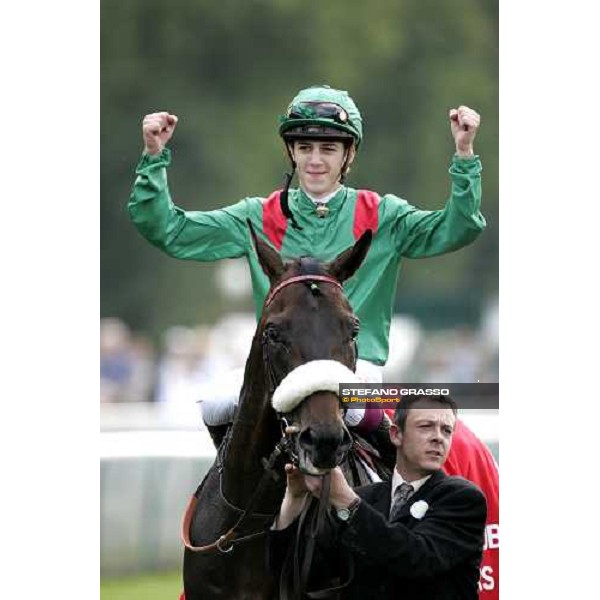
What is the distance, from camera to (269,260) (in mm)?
3568

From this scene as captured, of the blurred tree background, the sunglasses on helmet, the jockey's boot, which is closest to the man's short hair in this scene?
the jockey's boot

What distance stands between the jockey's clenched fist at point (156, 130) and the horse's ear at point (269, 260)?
44 cm

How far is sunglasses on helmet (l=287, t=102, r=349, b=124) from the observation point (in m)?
3.93

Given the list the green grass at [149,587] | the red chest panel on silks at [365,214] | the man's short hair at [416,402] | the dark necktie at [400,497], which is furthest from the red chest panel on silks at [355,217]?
the green grass at [149,587]

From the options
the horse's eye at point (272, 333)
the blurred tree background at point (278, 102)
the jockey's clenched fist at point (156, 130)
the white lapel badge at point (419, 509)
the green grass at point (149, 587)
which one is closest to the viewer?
the white lapel badge at point (419, 509)

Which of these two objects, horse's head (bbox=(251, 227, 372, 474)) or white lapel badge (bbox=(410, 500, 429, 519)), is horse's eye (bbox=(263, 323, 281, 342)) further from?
white lapel badge (bbox=(410, 500, 429, 519))

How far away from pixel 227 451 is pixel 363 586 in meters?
0.63

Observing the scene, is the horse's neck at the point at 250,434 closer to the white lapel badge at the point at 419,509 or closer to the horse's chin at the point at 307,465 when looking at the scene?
the horse's chin at the point at 307,465

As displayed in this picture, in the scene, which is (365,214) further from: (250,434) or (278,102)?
(278,102)

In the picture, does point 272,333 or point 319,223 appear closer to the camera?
point 272,333

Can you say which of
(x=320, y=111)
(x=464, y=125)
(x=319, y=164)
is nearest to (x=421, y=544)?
(x=464, y=125)

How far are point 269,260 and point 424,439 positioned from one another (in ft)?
2.06

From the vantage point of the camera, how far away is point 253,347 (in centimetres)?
359

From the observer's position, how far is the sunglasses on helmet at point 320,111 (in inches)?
155
